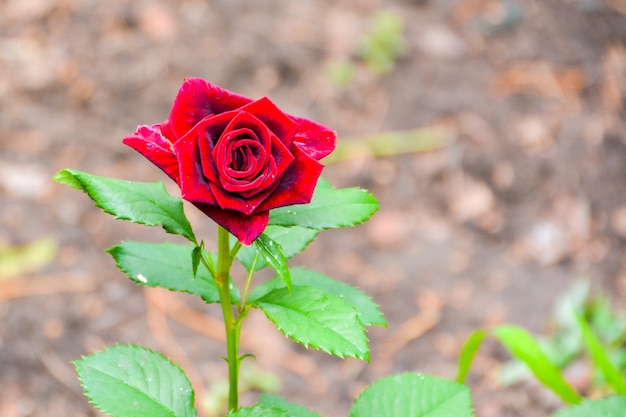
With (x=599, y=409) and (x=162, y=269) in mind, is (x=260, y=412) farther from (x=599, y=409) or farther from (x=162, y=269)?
(x=599, y=409)

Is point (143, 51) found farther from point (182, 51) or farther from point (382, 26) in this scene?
point (382, 26)

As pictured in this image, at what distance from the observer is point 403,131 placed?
2.66 metres

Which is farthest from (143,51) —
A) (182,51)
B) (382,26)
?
(382,26)

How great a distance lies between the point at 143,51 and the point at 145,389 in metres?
2.13

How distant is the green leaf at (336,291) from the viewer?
0.87 metres

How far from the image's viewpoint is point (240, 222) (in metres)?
0.68

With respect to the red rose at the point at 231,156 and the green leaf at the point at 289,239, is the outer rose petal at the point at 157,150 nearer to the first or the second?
the red rose at the point at 231,156

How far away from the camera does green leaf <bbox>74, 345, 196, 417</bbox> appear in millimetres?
794

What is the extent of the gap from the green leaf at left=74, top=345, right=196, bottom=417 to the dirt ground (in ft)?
3.22

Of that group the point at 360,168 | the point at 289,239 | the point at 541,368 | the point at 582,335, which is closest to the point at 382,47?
the point at 360,168

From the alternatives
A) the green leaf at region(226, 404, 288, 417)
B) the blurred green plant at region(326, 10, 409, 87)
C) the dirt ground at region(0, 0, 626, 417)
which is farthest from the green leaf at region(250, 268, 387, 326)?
the blurred green plant at region(326, 10, 409, 87)

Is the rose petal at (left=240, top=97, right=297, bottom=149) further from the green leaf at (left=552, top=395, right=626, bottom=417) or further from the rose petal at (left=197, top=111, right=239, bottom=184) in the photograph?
the green leaf at (left=552, top=395, right=626, bottom=417)

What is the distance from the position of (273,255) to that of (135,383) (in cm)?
26

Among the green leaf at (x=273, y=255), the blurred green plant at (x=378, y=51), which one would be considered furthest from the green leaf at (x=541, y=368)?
the blurred green plant at (x=378, y=51)
